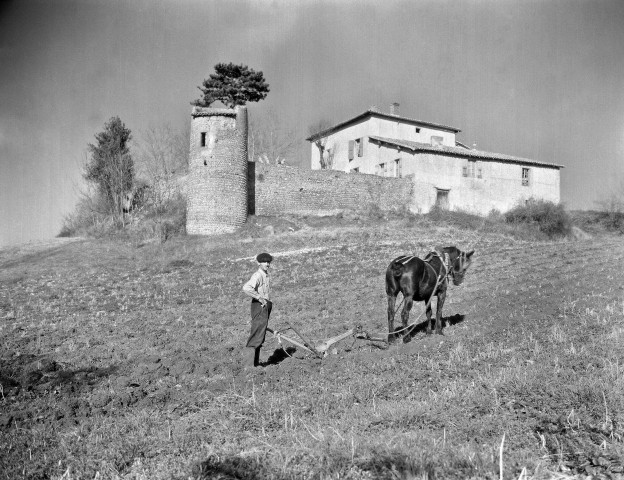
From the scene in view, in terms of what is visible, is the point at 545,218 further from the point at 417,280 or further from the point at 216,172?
the point at 417,280

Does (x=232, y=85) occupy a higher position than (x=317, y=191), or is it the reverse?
(x=232, y=85)

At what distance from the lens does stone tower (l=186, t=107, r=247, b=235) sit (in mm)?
37812

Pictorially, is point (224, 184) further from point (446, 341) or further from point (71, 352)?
point (446, 341)

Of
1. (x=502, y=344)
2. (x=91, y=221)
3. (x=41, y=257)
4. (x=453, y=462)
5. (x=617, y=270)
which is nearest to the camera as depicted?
(x=453, y=462)

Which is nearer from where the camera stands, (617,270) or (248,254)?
(617,270)

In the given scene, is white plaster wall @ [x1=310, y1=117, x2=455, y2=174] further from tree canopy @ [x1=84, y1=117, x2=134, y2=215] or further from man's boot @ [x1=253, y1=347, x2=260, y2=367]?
man's boot @ [x1=253, y1=347, x2=260, y2=367]

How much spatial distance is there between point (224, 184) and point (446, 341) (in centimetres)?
2939

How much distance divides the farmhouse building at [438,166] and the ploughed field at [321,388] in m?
26.5

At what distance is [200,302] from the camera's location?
18531 mm

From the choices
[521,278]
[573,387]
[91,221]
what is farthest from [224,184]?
[573,387]

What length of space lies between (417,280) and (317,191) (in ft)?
105

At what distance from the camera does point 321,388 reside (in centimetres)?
785

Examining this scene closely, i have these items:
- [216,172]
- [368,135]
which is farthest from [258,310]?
[368,135]

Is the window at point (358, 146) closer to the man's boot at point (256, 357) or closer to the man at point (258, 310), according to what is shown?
the man at point (258, 310)
